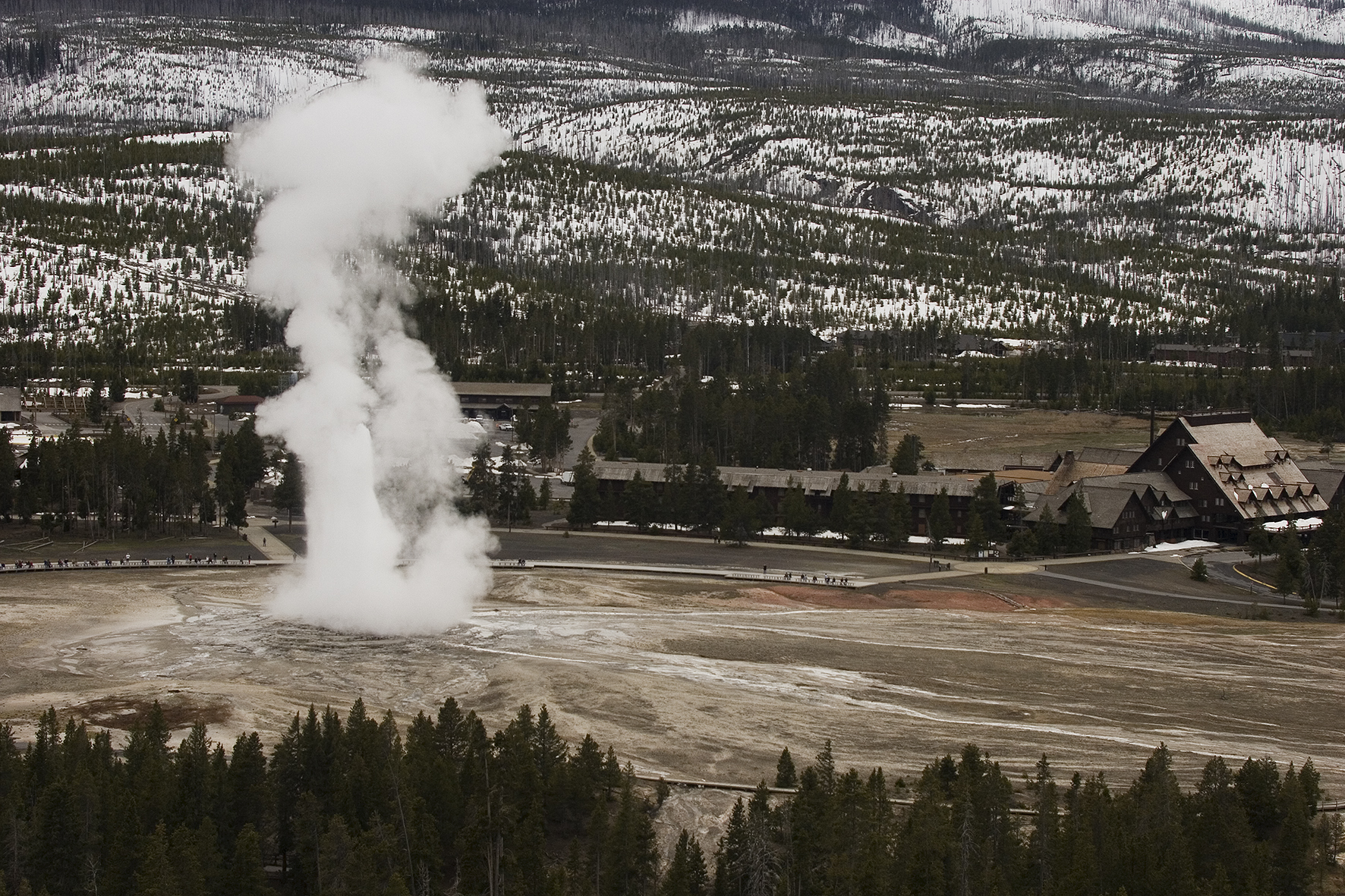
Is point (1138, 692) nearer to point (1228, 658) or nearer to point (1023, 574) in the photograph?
point (1228, 658)

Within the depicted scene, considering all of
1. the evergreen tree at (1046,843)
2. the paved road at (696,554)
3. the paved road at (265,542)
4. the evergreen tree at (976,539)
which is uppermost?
the evergreen tree at (976,539)

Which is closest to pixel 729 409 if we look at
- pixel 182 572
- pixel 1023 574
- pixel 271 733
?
pixel 1023 574

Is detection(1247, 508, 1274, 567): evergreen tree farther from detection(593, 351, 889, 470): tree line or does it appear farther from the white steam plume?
the white steam plume

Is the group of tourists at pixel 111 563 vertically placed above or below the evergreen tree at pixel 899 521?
below

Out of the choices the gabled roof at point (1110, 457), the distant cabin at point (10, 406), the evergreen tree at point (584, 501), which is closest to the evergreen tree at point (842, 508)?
the evergreen tree at point (584, 501)

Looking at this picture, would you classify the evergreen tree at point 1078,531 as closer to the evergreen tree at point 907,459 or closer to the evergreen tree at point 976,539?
the evergreen tree at point 976,539

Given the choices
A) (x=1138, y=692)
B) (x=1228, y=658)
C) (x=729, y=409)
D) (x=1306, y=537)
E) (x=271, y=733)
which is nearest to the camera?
(x=271, y=733)
